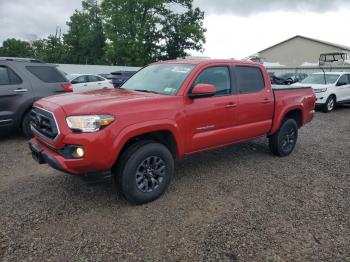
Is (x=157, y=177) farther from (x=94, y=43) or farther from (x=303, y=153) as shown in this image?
(x=94, y=43)

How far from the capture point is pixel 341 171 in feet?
17.4

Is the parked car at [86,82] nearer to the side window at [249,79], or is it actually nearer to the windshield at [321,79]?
the windshield at [321,79]

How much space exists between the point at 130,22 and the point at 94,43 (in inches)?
594

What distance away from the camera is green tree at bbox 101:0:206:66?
3575 centimetres

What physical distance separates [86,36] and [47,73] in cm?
4526

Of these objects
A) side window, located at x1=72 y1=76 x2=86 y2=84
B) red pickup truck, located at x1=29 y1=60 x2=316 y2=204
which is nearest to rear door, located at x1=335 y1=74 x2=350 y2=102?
red pickup truck, located at x1=29 y1=60 x2=316 y2=204

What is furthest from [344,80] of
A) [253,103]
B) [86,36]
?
[86,36]

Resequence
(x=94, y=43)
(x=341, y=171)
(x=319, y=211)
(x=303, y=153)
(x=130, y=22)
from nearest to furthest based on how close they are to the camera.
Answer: (x=319, y=211), (x=341, y=171), (x=303, y=153), (x=130, y=22), (x=94, y=43)

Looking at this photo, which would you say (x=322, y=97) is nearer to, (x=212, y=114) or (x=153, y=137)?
(x=212, y=114)

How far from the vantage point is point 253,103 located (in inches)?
199

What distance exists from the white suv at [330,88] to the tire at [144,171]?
35.0 feet

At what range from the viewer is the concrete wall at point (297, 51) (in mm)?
45831

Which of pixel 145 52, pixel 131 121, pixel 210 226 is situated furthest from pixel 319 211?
pixel 145 52

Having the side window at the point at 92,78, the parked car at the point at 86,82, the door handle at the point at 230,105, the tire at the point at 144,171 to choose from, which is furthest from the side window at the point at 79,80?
the tire at the point at 144,171
